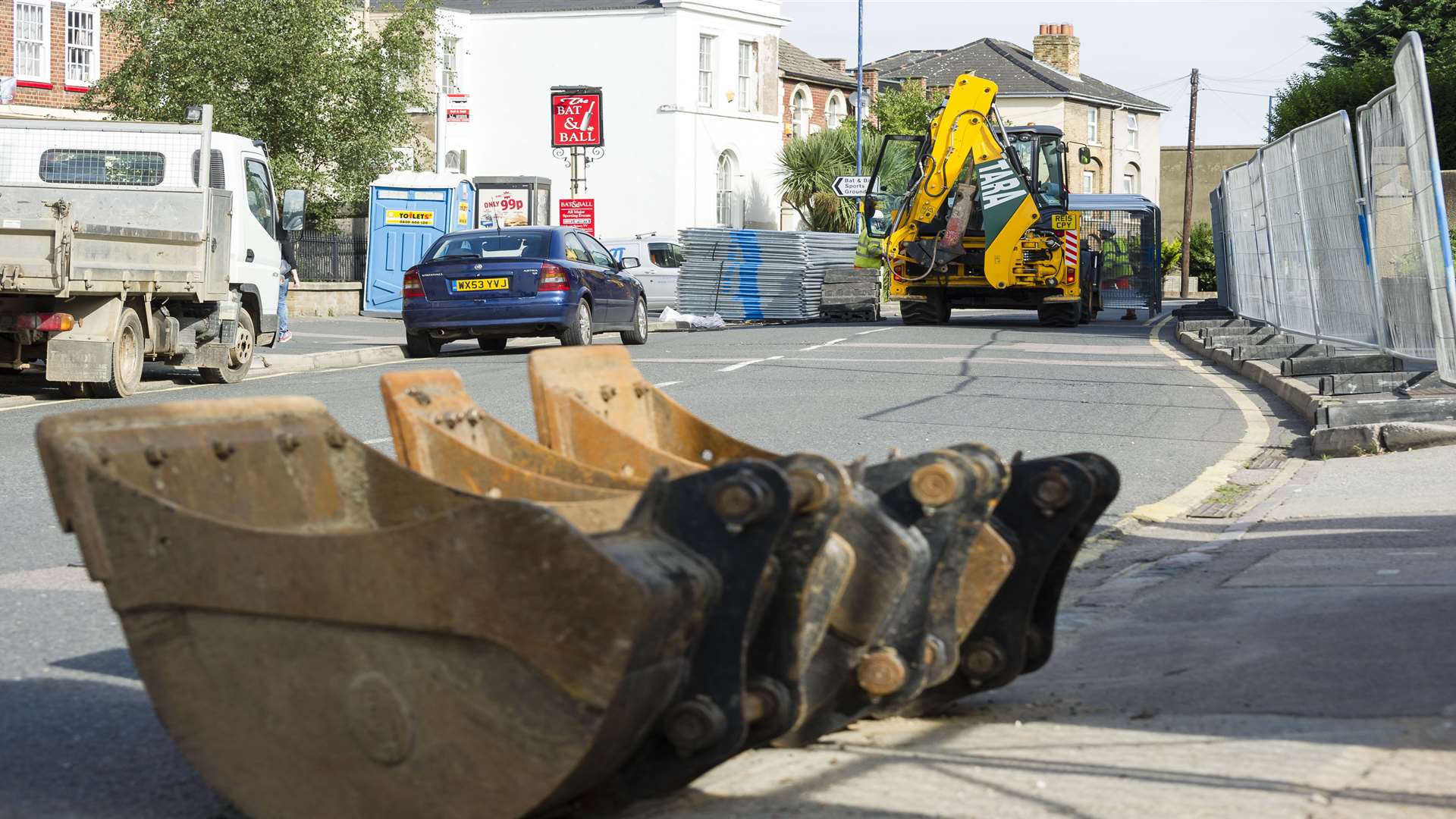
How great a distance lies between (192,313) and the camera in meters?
16.1

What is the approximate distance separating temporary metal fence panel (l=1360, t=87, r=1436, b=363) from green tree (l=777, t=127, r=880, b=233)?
4084cm

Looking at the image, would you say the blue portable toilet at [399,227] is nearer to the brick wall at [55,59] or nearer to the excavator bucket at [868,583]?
the brick wall at [55,59]

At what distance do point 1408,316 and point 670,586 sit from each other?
33.7 ft

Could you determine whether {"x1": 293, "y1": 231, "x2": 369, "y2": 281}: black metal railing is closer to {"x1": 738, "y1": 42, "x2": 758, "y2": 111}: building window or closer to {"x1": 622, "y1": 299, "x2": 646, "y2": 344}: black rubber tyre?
{"x1": 622, "y1": 299, "x2": 646, "y2": 344}: black rubber tyre

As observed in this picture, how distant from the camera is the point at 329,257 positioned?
3662cm

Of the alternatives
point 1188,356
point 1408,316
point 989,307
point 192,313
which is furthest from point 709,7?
point 1408,316

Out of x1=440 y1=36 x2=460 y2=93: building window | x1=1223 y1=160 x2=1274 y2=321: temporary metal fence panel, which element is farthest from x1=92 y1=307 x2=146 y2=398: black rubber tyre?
→ x1=440 y1=36 x2=460 y2=93: building window

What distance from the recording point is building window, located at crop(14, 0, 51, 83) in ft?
117

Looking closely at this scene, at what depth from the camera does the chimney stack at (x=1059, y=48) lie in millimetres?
80000

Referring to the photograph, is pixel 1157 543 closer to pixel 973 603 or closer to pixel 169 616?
pixel 973 603

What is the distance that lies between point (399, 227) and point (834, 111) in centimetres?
3171

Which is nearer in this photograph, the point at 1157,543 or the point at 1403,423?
the point at 1157,543

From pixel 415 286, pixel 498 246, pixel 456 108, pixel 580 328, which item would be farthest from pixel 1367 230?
pixel 456 108

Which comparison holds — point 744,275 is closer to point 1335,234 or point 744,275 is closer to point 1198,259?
point 1335,234
